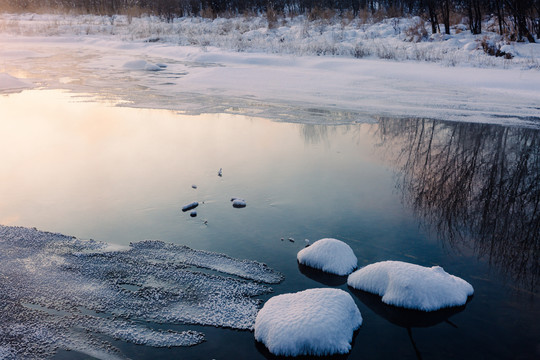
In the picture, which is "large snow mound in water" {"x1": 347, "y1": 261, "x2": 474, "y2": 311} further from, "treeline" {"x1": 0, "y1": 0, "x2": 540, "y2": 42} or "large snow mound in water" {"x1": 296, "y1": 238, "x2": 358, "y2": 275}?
"treeline" {"x1": 0, "y1": 0, "x2": 540, "y2": 42}

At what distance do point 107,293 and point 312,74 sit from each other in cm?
1093

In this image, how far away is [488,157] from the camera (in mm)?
6723

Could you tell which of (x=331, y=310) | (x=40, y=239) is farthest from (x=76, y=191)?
(x=331, y=310)

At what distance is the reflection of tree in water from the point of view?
14.3 feet

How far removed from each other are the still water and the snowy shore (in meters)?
1.16

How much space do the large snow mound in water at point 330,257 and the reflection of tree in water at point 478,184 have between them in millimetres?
1159

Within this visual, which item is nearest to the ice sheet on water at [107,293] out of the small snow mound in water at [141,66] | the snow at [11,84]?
the snow at [11,84]

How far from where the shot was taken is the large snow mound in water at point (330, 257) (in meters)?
3.92

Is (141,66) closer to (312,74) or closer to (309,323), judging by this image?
(312,74)

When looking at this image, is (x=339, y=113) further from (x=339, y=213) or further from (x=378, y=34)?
(x=378, y=34)

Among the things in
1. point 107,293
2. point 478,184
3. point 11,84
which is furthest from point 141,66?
point 107,293

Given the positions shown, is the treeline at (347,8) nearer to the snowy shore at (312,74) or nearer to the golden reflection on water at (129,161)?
the snowy shore at (312,74)

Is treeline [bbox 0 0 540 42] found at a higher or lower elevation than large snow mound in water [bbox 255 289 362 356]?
higher

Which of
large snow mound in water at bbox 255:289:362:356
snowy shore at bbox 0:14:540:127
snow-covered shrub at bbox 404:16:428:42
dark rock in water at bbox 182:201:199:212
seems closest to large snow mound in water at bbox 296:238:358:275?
large snow mound in water at bbox 255:289:362:356
